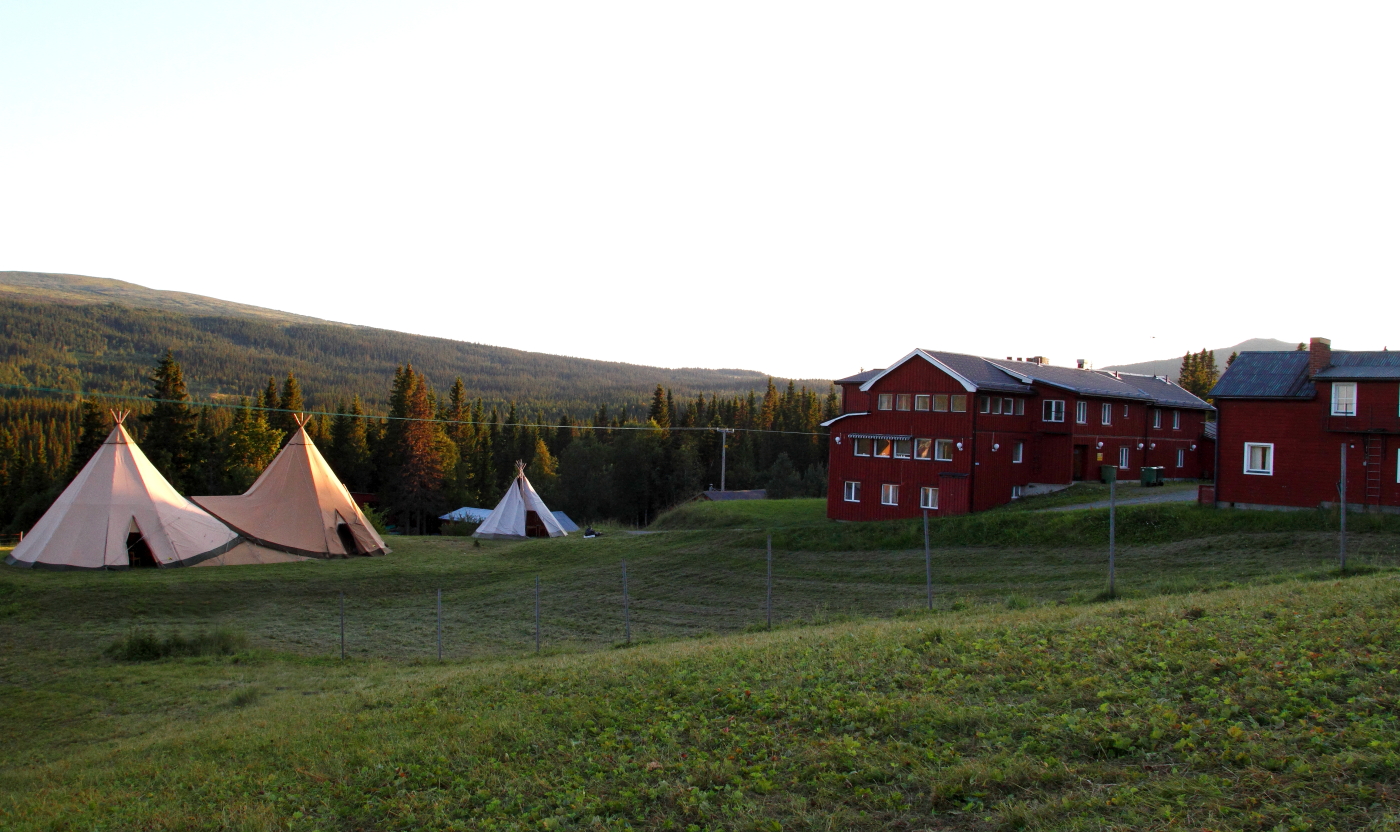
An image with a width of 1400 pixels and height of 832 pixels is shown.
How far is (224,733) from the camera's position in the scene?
32.1ft

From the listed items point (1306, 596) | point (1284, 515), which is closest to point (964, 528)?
point (1284, 515)

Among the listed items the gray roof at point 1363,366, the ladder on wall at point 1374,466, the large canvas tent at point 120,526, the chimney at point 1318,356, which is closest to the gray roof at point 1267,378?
the chimney at point 1318,356

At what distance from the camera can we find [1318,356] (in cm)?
2544

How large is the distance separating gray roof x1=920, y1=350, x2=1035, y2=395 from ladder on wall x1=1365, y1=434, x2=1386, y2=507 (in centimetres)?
1239

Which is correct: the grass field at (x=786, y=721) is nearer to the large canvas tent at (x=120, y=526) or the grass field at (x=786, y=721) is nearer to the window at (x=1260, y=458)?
the window at (x=1260, y=458)

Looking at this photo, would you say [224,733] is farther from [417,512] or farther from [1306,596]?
[417,512]

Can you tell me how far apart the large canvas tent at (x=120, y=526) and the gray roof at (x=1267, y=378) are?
31.8m

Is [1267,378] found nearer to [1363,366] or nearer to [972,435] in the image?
[1363,366]

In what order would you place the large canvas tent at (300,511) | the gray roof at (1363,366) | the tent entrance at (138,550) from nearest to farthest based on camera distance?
the gray roof at (1363,366), the tent entrance at (138,550), the large canvas tent at (300,511)

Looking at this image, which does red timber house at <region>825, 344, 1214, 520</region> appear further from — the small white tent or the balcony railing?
the small white tent

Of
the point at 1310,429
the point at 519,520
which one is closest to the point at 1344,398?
the point at 1310,429

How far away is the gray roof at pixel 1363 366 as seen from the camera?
23.4 meters

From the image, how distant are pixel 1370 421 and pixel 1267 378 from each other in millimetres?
3160

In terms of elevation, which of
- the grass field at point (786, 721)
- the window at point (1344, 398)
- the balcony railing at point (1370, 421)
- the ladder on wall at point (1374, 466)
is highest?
the window at point (1344, 398)
